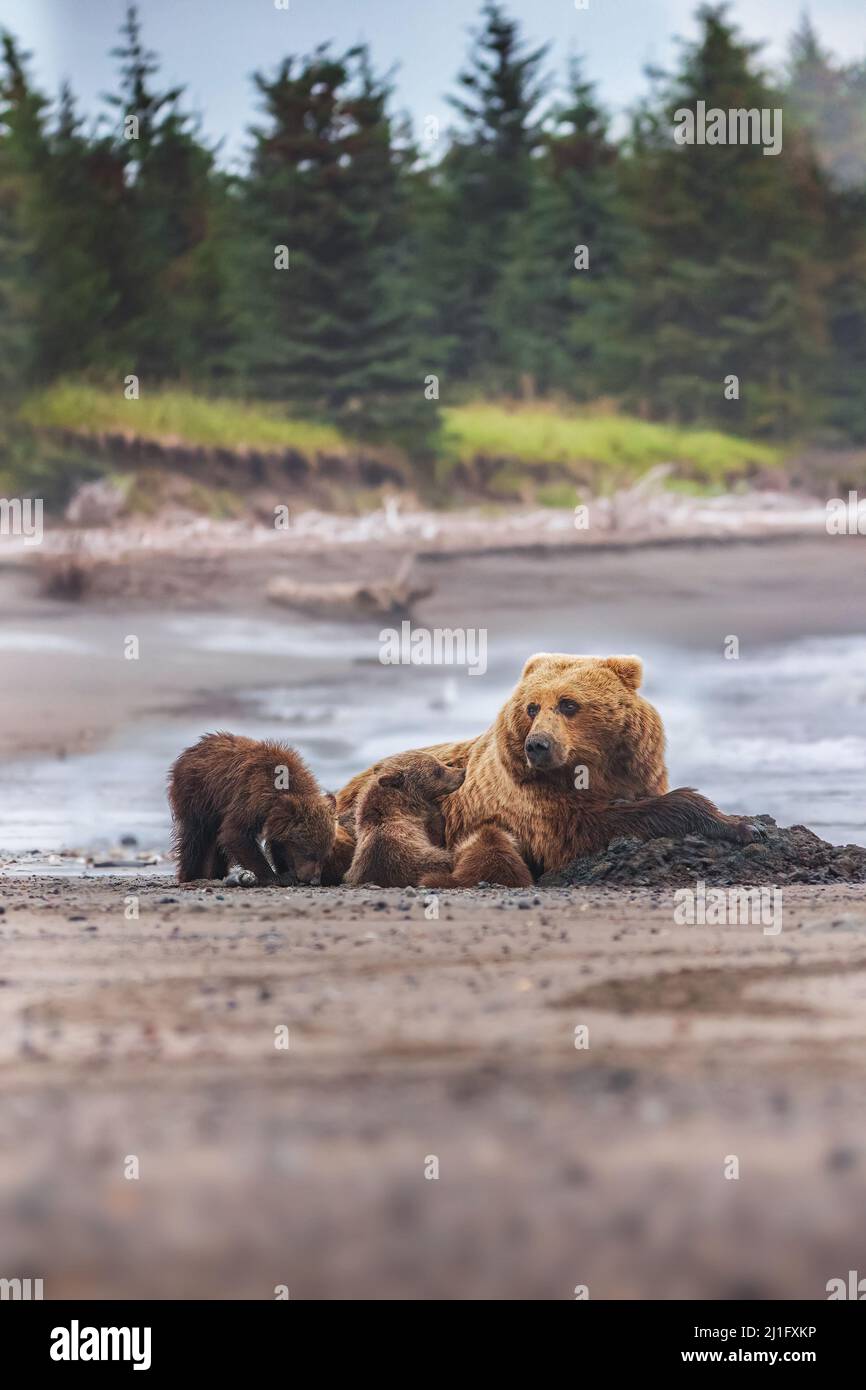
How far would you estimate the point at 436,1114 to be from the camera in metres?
3.34

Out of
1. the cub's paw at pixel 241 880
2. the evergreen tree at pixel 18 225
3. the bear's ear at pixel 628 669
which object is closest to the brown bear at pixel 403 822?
the cub's paw at pixel 241 880

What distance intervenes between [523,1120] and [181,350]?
14997 millimetres

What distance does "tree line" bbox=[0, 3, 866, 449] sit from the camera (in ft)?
54.1

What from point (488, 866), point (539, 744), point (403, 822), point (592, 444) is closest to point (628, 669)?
point (539, 744)

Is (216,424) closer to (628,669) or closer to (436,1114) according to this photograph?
(628,669)

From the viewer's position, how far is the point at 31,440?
1583 centimetres

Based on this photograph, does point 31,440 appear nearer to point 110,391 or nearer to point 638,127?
point 110,391

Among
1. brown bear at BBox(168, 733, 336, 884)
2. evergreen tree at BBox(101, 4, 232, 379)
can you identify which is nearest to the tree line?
evergreen tree at BBox(101, 4, 232, 379)

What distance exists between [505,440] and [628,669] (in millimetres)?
10640

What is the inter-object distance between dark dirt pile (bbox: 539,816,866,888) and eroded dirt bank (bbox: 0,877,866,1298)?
5.20 ft

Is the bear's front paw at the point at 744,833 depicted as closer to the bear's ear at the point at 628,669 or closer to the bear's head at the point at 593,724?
the bear's head at the point at 593,724

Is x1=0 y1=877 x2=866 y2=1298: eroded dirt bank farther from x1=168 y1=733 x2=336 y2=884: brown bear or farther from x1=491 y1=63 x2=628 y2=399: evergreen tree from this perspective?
x1=491 y1=63 x2=628 y2=399: evergreen tree
